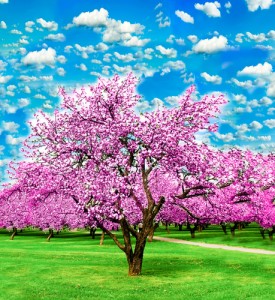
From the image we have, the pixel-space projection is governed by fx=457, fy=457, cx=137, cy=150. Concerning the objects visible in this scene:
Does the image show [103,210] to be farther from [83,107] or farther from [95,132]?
[83,107]

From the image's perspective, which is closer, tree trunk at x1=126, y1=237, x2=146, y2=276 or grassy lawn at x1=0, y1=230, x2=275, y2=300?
grassy lawn at x1=0, y1=230, x2=275, y2=300

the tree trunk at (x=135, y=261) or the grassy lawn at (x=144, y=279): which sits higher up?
the tree trunk at (x=135, y=261)

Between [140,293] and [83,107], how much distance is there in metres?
11.6

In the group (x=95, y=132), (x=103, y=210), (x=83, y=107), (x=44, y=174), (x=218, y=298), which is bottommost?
(x=218, y=298)

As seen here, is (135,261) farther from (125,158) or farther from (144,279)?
(125,158)

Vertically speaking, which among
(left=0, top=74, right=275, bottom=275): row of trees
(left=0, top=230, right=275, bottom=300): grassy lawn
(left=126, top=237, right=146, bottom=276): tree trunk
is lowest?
(left=0, top=230, right=275, bottom=300): grassy lawn

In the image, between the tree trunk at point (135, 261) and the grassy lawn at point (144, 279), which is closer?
the grassy lawn at point (144, 279)

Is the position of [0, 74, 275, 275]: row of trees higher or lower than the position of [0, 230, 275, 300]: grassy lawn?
higher

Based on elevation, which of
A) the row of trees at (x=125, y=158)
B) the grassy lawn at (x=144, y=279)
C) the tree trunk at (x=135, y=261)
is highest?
the row of trees at (x=125, y=158)

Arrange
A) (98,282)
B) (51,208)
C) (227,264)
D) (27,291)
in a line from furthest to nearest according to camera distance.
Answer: (51,208) → (227,264) → (98,282) → (27,291)

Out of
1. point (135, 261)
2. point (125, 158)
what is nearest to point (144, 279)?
point (135, 261)

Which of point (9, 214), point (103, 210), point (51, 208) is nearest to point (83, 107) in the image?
point (103, 210)

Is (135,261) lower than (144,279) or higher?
higher

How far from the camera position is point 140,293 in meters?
23.2
